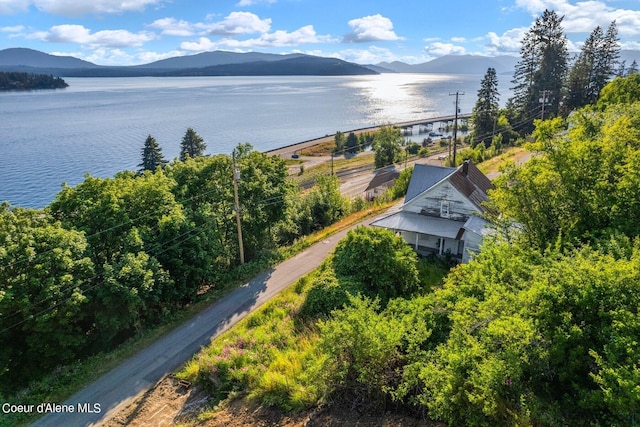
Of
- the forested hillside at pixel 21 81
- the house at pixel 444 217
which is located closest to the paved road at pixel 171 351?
the house at pixel 444 217

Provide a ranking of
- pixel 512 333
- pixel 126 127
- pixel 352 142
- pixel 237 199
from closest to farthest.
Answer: pixel 512 333
pixel 237 199
pixel 352 142
pixel 126 127

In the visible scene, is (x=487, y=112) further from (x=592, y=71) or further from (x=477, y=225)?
(x=477, y=225)

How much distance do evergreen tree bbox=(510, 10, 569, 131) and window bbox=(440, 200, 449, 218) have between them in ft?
148

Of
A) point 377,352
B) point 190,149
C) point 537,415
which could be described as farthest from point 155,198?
point 190,149

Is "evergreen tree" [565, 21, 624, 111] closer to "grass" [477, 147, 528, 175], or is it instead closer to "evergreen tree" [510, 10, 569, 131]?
"evergreen tree" [510, 10, 569, 131]

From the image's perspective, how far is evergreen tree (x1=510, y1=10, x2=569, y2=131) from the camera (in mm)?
58906

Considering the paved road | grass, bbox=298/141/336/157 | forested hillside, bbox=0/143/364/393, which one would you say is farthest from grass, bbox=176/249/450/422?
grass, bbox=298/141/336/157

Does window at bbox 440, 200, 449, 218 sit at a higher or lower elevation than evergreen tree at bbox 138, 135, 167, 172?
higher

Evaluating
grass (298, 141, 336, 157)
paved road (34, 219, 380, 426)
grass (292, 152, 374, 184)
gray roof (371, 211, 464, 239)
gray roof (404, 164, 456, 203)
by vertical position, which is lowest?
grass (292, 152, 374, 184)

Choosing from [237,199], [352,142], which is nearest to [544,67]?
[352,142]

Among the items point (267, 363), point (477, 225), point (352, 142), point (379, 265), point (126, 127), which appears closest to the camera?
point (267, 363)

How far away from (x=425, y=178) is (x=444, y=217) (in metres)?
3.88

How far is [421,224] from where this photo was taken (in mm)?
24125

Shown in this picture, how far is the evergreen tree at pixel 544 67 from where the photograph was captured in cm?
5891
